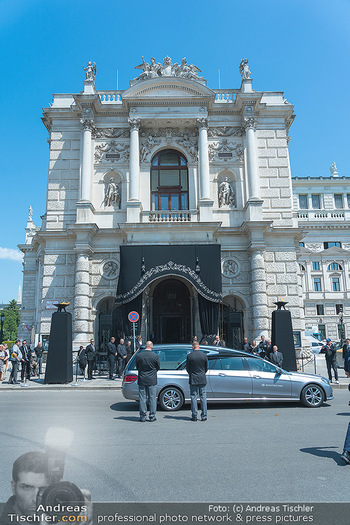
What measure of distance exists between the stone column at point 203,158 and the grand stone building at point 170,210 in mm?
72

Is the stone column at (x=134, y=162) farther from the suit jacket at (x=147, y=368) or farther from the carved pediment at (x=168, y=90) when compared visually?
the suit jacket at (x=147, y=368)

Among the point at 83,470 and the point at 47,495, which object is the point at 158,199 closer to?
the point at 83,470

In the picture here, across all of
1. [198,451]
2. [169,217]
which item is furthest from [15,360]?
[198,451]

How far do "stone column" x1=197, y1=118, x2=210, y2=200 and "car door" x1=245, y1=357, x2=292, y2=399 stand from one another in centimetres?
1498

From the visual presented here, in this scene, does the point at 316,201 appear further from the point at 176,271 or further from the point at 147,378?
the point at 147,378

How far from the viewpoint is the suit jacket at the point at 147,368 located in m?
9.60

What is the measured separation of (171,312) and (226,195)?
8.28 m

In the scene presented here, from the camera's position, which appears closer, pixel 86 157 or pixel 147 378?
pixel 147 378

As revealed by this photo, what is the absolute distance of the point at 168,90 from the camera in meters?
25.7

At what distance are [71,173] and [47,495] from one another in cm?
2481

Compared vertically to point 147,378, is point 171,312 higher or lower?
higher

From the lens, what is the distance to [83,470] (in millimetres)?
5672

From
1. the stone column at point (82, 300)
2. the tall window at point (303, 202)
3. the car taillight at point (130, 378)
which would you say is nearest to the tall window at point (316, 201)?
the tall window at point (303, 202)

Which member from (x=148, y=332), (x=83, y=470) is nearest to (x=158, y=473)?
(x=83, y=470)
